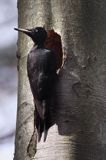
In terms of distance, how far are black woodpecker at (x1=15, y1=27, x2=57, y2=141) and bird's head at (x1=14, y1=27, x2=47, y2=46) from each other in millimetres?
51

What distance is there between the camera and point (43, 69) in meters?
1.51

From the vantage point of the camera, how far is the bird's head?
157 cm

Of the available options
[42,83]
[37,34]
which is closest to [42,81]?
[42,83]

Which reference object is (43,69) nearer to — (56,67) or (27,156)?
(56,67)

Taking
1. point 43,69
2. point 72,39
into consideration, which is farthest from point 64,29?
point 43,69

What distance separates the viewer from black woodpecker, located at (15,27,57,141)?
1490 mm

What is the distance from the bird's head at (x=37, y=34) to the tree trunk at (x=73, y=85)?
0.03m

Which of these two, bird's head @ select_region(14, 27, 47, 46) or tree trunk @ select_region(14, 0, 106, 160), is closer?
tree trunk @ select_region(14, 0, 106, 160)

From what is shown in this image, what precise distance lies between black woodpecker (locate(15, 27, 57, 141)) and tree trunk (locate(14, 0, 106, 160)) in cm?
2

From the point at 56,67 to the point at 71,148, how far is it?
0.23 m

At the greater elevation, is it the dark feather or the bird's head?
the bird's head

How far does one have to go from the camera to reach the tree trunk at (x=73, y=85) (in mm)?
1452

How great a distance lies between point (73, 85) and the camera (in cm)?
152

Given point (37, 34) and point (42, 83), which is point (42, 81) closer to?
point (42, 83)
